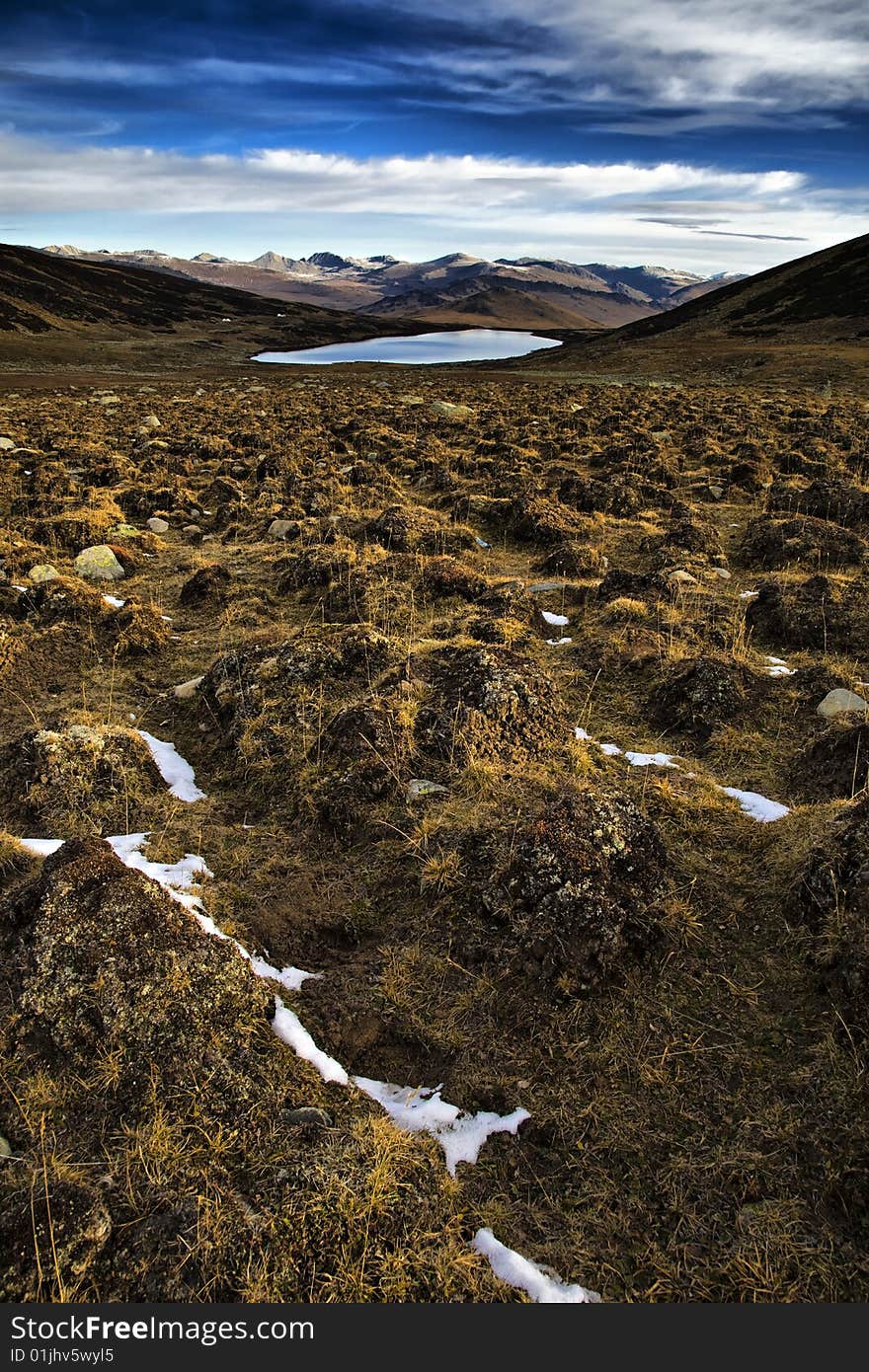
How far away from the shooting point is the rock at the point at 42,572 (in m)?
11.5

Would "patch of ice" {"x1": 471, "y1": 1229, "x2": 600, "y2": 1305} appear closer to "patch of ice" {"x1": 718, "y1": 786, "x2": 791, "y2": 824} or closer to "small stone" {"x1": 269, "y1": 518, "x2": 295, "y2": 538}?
"patch of ice" {"x1": 718, "y1": 786, "x2": 791, "y2": 824}

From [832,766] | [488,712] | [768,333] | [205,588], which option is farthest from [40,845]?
[768,333]

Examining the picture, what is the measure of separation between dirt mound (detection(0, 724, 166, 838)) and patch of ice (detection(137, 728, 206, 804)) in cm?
17

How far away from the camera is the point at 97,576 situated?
1257 cm

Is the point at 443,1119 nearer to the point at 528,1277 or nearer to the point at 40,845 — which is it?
the point at 528,1277

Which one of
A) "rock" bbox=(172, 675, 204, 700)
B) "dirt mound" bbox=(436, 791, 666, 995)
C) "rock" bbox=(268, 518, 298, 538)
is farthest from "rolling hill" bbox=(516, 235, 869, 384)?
"dirt mound" bbox=(436, 791, 666, 995)

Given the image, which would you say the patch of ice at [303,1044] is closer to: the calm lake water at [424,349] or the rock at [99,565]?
the rock at [99,565]

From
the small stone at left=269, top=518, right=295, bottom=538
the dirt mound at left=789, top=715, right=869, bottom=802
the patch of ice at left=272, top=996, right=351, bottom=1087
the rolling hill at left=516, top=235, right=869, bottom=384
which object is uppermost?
the rolling hill at left=516, top=235, right=869, bottom=384

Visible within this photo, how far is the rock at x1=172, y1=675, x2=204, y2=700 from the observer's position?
822cm

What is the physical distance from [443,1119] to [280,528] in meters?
13.1

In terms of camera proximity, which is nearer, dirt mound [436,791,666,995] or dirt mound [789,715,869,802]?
dirt mound [436,791,666,995]

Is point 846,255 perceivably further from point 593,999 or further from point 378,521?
point 593,999

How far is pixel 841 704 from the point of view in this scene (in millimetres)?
7250

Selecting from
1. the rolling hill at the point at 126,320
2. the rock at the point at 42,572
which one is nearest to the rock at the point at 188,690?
the rock at the point at 42,572
